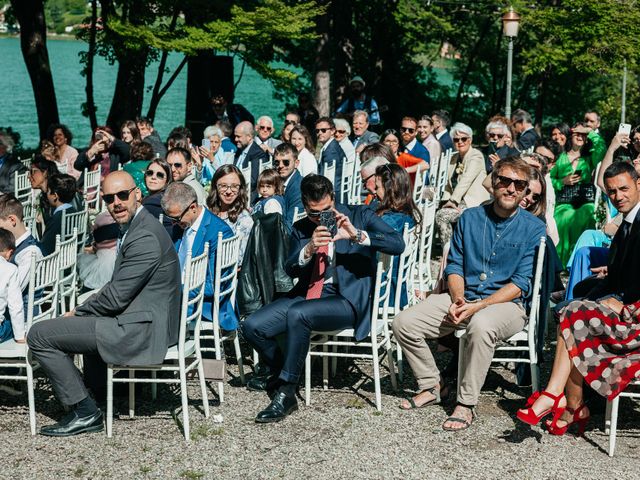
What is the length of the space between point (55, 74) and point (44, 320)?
61509 millimetres

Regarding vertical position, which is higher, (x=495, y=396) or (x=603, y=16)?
(x=603, y=16)

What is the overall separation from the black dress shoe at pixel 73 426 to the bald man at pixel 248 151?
514 cm

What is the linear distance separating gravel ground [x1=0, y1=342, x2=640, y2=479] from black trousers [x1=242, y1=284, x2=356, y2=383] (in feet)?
0.92

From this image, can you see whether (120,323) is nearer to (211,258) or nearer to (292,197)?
(211,258)

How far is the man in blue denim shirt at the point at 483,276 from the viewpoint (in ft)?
19.3

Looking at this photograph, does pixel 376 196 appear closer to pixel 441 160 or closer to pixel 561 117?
pixel 441 160

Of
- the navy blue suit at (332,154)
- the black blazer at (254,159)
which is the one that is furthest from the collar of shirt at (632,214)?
the navy blue suit at (332,154)

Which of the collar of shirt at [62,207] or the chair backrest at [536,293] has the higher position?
the collar of shirt at [62,207]

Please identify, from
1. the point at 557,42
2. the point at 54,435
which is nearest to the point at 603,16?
the point at 557,42

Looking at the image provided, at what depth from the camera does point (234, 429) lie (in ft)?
18.6

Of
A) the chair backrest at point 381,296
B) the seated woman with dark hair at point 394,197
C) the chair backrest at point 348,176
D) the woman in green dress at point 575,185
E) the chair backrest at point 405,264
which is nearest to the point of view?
the chair backrest at point 381,296

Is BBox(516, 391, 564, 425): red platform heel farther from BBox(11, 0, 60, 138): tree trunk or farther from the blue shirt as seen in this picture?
BBox(11, 0, 60, 138): tree trunk

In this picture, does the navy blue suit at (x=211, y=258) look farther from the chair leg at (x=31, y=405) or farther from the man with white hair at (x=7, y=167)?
the man with white hair at (x=7, y=167)

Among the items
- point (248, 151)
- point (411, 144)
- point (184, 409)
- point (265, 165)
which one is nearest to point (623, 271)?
point (184, 409)
